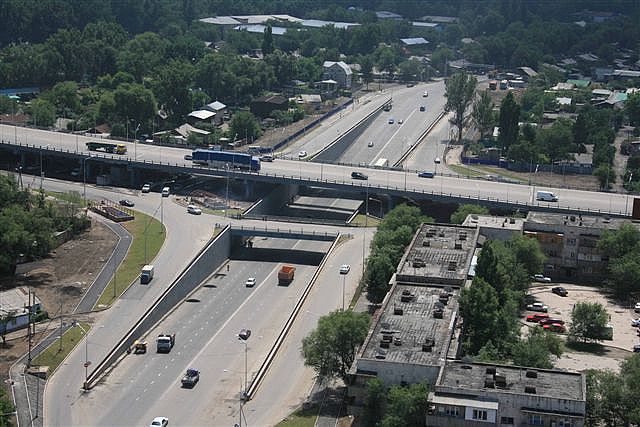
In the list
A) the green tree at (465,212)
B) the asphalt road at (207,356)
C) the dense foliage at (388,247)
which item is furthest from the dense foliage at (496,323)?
the green tree at (465,212)

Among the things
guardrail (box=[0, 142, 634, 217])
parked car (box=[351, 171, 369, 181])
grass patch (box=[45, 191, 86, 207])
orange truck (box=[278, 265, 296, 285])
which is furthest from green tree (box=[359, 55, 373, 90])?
orange truck (box=[278, 265, 296, 285])

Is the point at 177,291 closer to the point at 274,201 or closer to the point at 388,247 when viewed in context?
the point at 388,247

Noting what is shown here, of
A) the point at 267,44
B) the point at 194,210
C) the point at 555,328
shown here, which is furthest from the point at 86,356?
the point at 267,44

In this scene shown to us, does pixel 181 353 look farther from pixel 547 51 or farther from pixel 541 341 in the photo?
pixel 547 51

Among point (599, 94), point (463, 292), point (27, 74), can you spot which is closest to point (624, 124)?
point (599, 94)

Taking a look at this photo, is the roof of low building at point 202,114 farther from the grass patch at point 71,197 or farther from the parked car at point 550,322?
the parked car at point 550,322

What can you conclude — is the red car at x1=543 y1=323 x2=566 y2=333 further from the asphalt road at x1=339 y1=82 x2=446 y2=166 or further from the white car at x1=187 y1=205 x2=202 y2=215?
the asphalt road at x1=339 y1=82 x2=446 y2=166

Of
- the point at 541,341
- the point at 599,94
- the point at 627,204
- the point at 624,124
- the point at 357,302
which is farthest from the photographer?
the point at 599,94
